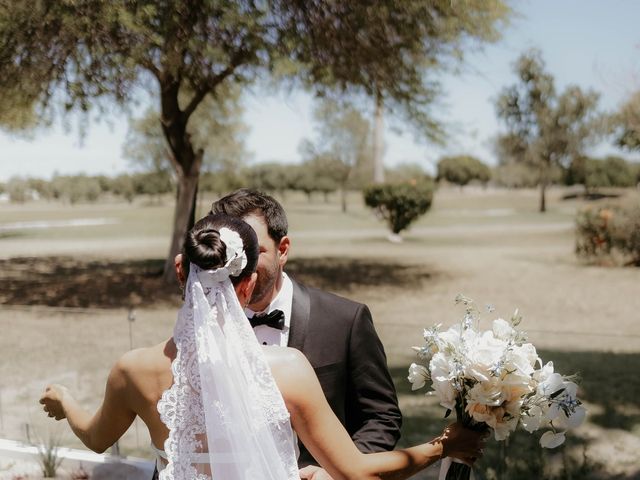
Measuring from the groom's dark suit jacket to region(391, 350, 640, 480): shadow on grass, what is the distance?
110cm

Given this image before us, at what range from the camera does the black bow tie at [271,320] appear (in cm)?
239

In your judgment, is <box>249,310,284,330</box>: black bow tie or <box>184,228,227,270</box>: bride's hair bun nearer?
<box>184,228,227,270</box>: bride's hair bun

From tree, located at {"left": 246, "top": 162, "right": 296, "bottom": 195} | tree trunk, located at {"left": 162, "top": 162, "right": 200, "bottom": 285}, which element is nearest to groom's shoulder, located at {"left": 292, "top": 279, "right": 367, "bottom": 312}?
tree trunk, located at {"left": 162, "top": 162, "right": 200, "bottom": 285}

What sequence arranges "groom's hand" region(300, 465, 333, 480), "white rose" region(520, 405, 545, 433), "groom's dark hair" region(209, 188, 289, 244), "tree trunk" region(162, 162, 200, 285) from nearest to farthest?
"groom's hand" region(300, 465, 333, 480)
"white rose" region(520, 405, 545, 433)
"groom's dark hair" region(209, 188, 289, 244)
"tree trunk" region(162, 162, 200, 285)

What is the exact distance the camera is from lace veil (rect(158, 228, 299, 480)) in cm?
181

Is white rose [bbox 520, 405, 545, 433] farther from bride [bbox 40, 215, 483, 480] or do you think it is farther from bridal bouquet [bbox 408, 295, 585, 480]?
Answer: bride [bbox 40, 215, 483, 480]

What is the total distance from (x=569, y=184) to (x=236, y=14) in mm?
57360

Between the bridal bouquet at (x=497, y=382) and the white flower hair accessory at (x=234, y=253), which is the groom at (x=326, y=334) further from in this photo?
the white flower hair accessory at (x=234, y=253)

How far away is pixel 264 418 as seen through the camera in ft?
5.99

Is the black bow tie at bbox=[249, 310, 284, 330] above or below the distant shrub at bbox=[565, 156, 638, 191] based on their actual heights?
below

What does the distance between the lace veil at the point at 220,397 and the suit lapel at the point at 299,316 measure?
575mm

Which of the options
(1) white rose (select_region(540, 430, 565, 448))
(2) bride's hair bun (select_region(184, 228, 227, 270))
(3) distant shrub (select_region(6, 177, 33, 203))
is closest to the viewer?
(2) bride's hair bun (select_region(184, 228, 227, 270))

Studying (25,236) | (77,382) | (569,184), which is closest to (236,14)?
(77,382)

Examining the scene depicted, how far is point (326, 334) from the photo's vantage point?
2.45 meters
